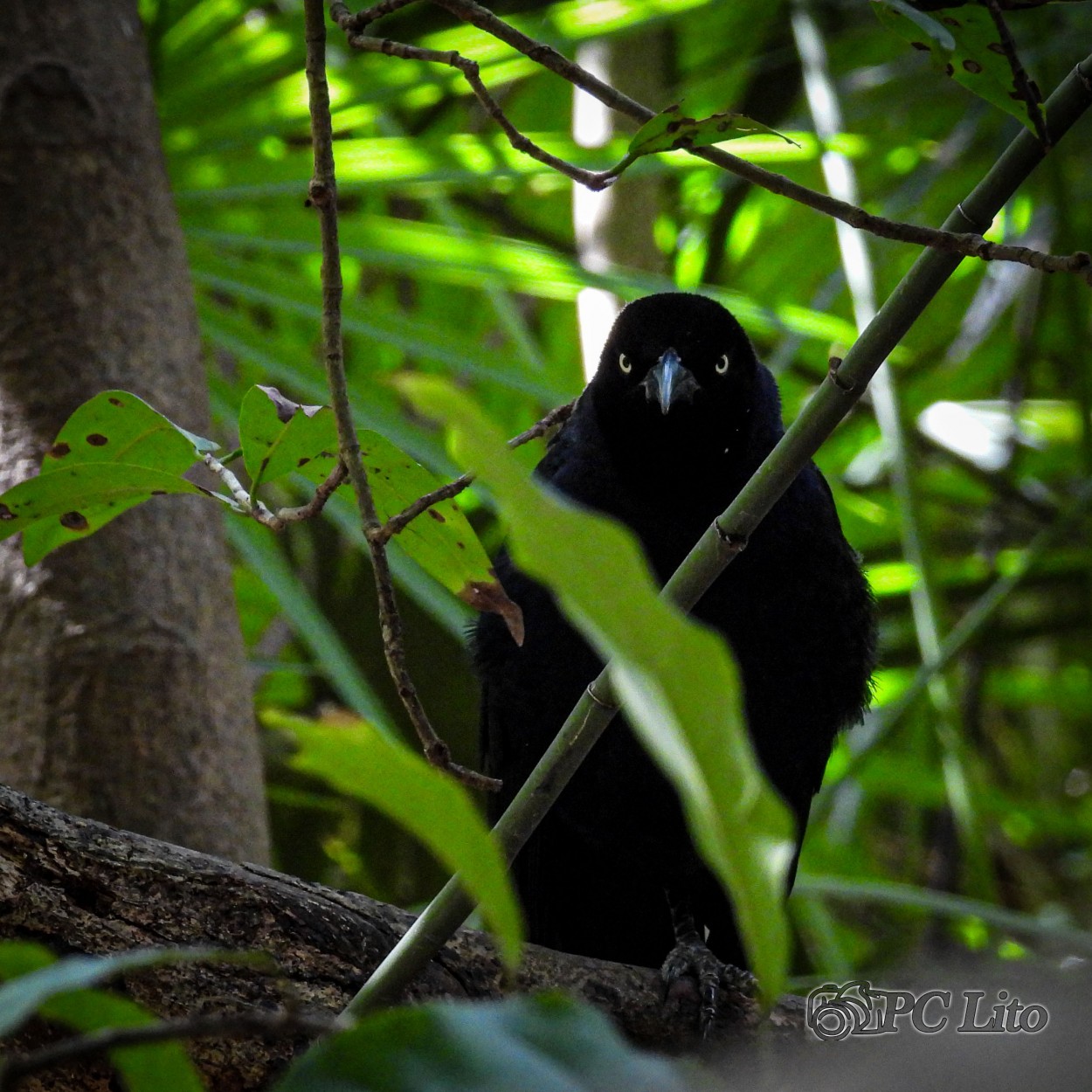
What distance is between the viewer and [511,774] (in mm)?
2303

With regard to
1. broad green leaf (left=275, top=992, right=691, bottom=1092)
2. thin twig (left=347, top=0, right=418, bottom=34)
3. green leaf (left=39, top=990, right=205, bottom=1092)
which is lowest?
green leaf (left=39, top=990, right=205, bottom=1092)

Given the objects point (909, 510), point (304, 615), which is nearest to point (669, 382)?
point (909, 510)

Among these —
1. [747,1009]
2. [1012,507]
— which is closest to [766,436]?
[747,1009]

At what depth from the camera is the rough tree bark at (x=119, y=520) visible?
180 cm

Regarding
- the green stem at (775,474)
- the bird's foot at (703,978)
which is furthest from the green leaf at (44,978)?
the bird's foot at (703,978)

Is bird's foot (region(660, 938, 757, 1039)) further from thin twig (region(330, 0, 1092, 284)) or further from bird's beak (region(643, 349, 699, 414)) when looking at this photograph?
thin twig (region(330, 0, 1092, 284))

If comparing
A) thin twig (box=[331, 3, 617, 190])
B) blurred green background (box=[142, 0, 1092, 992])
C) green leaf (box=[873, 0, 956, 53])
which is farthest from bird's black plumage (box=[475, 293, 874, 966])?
green leaf (box=[873, 0, 956, 53])

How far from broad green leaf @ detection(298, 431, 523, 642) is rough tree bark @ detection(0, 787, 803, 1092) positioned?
434 millimetres

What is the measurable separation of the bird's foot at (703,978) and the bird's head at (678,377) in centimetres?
82

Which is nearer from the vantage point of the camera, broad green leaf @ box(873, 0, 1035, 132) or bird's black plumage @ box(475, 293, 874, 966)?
broad green leaf @ box(873, 0, 1035, 132)

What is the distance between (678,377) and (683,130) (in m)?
1.13

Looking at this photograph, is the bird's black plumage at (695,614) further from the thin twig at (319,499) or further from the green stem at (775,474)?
the green stem at (775,474)

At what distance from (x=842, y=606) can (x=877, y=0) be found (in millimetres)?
1344

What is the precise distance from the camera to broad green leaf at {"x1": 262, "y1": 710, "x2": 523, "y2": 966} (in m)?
0.47
